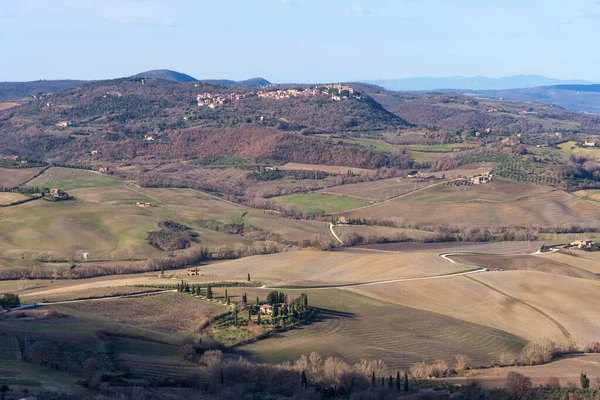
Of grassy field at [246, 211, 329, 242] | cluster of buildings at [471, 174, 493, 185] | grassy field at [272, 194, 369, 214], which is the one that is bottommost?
grassy field at [246, 211, 329, 242]

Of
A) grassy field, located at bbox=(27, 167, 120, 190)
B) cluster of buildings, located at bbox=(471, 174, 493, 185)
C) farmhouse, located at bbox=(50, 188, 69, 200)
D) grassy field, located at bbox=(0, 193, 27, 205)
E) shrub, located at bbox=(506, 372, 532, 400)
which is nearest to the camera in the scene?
shrub, located at bbox=(506, 372, 532, 400)

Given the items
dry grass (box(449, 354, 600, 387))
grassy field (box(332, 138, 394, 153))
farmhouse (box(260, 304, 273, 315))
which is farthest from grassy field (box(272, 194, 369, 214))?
dry grass (box(449, 354, 600, 387))

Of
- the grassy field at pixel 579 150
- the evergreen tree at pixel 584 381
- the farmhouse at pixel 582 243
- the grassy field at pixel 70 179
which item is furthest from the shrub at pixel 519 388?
the grassy field at pixel 579 150

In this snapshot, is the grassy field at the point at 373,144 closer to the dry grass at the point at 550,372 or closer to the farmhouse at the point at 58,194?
the farmhouse at the point at 58,194

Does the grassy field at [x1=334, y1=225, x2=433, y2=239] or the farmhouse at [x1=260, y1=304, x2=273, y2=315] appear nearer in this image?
the farmhouse at [x1=260, y1=304, x2=273, y2=315]

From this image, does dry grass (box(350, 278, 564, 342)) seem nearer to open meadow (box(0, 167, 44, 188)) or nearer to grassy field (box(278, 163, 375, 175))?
open meadow (box(0, 167, 44, 188))

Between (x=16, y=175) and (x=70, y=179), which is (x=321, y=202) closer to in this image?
(x=70, y=179)

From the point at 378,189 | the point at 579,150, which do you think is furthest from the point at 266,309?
the point at 579,150
